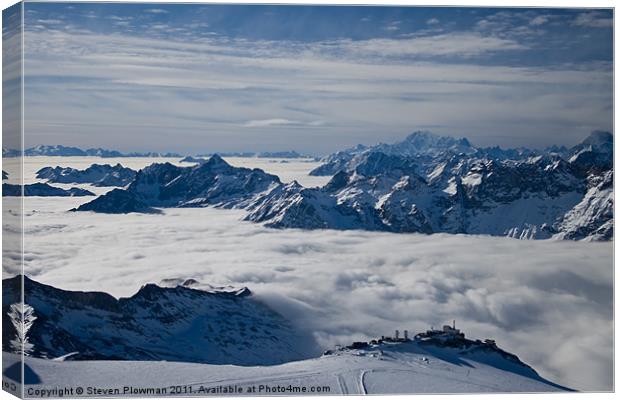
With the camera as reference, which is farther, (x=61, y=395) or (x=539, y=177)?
(x=539, y=177)

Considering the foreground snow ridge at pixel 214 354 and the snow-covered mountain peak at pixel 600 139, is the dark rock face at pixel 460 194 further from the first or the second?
the foreground snow ridge at pixel 214 354

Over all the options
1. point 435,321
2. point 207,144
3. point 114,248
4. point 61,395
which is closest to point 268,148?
point 207,144

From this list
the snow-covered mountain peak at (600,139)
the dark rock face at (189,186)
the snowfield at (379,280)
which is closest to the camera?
the snowfield at (379,280)

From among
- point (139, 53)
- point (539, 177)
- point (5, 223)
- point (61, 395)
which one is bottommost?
point (61, 395)

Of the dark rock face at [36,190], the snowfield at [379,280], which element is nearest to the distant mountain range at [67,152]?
the snowfield at [379,280]

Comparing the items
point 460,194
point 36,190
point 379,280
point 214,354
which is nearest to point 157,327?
point 214,354

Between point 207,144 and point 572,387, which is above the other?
point 207,144

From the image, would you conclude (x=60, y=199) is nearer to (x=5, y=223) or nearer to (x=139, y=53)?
(x=5, y=223)
